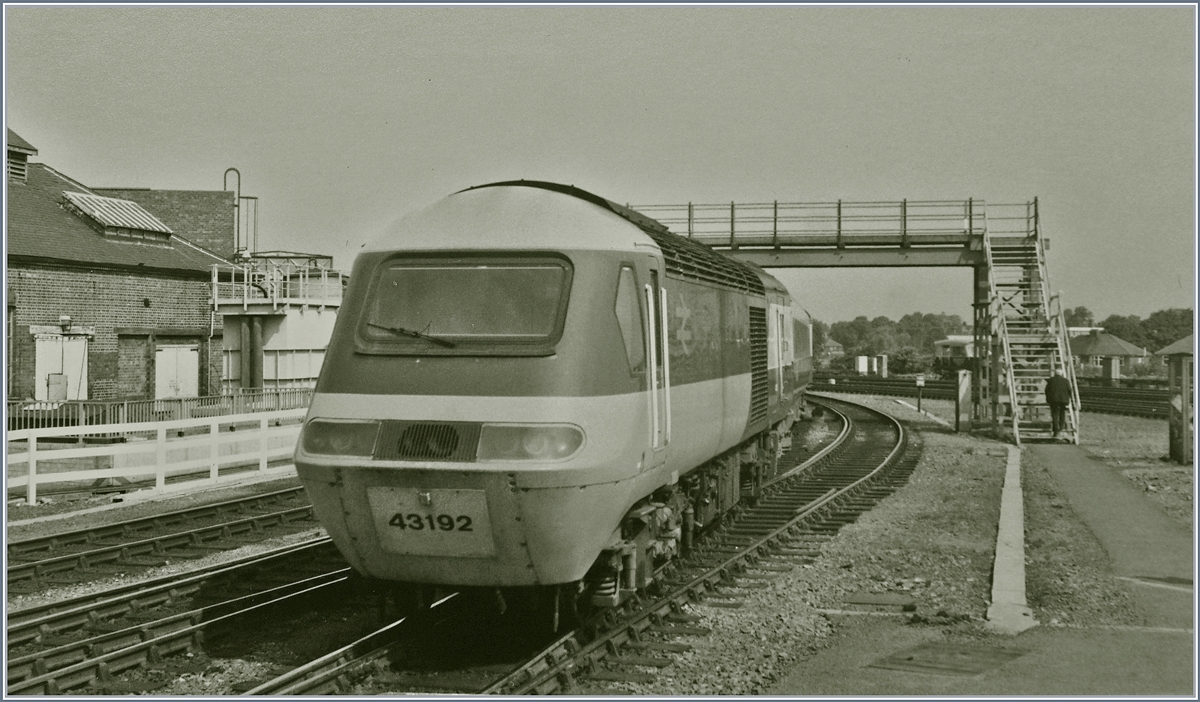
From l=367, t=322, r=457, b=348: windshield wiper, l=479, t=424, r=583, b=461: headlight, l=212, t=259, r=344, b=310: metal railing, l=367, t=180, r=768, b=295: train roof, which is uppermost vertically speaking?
l=212, t=259, r=344, b=310: metal railing

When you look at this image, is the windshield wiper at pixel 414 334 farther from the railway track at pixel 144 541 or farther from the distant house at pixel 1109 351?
the distant house at pixel 1109 351

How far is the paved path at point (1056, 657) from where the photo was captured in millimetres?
6969

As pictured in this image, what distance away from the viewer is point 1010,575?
1005 cm

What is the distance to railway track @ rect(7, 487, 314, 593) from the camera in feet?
35.7

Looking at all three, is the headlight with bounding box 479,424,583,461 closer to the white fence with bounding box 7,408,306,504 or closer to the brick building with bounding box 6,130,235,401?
the white fence with bounding box 7,408,306,504

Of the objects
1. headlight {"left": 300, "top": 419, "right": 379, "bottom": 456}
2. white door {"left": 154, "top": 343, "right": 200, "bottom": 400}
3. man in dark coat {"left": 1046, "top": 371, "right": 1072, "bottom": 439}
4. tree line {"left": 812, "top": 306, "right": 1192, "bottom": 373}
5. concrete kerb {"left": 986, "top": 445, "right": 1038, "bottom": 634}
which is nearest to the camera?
headlight {"left": 300, "top": 419, "right": 379, "bottom": 456}

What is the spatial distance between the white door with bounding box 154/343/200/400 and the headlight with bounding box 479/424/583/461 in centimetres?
2250

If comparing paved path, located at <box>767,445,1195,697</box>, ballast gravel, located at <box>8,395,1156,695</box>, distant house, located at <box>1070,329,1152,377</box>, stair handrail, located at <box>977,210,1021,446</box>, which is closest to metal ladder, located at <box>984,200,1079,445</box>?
stair handrail, located at <box>977,210,1021,446</box>

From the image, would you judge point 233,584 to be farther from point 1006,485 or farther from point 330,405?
point 1006,485

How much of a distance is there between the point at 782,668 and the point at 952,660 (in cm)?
116

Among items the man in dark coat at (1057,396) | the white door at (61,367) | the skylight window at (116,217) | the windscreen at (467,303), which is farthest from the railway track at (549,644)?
the skylight window at (116,217)

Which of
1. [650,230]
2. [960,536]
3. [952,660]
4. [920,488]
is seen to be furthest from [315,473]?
[920,488]

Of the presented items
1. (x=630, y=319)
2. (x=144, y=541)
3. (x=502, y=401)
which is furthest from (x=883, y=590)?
(x=144, y=541)

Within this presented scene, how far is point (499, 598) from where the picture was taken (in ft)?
24.7
